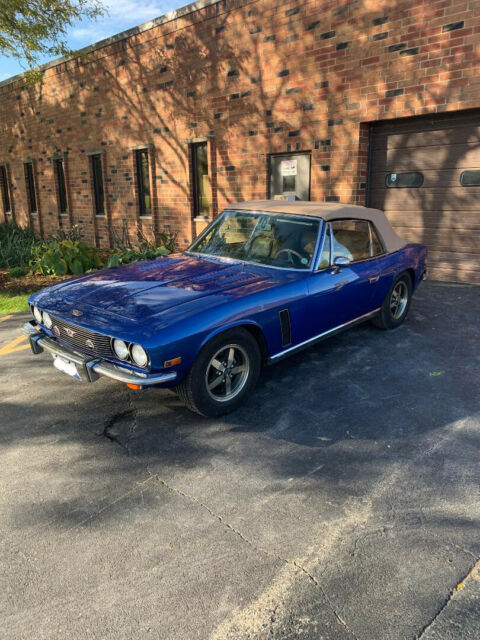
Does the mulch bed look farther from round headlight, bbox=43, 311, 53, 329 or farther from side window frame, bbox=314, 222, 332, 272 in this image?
side window frame, bbox=314, 222, 332, 272

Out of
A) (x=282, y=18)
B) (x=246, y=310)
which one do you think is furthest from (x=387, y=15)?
(x=246, y=310)

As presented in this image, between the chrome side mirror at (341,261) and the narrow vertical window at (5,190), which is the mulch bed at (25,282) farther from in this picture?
the narrow vertical window at (5,190)

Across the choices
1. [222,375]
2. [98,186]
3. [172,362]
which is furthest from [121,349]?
[98,186]

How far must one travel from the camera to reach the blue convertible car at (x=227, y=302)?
3.24m

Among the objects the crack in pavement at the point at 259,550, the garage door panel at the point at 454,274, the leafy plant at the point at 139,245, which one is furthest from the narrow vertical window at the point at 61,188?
the crack in pavement at the point at 259,550

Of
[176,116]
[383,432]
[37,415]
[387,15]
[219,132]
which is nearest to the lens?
[383,432]

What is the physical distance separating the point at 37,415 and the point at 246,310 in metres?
1.85

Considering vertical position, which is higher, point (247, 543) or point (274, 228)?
point (274, 228)

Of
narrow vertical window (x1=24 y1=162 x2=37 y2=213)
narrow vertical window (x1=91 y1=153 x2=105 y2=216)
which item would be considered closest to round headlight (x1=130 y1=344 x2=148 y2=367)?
narrow vertical window (x1=91 y1=153 x2=105 y2=216)

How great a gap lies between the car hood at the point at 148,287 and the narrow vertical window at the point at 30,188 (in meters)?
14.9

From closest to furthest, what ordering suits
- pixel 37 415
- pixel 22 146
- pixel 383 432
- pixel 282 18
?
pixel 383 432 < pixel 37 415 < pixel 282 18 < pixel 22 146

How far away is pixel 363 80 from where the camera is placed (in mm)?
8094

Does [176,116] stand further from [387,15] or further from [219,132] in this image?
[387,15]

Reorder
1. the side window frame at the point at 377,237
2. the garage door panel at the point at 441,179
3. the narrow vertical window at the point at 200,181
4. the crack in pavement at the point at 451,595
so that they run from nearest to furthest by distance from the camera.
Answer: the crack in pavement at the point at 451,595, the side window frame at the point at 377,237, the garage door panel at the point at 441,179, the narrow vertical window at the point at 200,181
